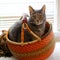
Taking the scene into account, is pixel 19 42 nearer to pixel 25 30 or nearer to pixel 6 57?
pixel 25 30

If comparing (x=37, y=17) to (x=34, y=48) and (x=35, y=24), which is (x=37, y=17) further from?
(x=34, y=48)

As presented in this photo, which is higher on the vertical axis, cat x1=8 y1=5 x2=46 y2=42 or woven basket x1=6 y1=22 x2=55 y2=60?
cat x1=8 y1=5 x2=46 y2=42

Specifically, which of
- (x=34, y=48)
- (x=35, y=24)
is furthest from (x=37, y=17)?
(x=34, y=48)

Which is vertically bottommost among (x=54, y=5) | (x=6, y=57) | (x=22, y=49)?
(x=6, y=57)

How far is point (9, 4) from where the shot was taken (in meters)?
1.43

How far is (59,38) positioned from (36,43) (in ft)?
1.59

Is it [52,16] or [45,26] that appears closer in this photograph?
[45,26]

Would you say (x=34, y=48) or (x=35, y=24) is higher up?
(x=35, y=24)

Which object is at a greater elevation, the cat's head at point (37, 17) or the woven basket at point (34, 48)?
the cat's head at point (37, 17)

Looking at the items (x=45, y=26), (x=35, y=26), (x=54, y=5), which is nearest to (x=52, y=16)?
(x=54, y=5)

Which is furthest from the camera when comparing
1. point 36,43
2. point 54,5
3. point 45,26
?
point 54,5

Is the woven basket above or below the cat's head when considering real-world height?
below

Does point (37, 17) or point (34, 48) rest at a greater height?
point (37, 17)

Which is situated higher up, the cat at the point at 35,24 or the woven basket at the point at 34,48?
the cat at the point at 35,24
